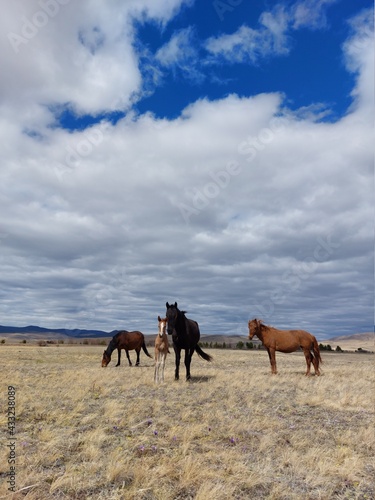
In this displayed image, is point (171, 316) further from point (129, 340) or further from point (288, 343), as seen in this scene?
point (129, 340)

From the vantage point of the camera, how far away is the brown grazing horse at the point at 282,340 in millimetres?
20484

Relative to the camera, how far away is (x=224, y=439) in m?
8.49

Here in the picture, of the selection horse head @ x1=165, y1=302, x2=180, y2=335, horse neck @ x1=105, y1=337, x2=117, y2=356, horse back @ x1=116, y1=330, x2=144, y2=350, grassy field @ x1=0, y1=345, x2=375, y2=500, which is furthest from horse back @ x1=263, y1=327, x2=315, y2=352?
horse neck @ x1=105, y1=337, x2=117, y2=356

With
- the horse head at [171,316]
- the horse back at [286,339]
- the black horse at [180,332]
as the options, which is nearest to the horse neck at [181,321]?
the black horse at [180,332]

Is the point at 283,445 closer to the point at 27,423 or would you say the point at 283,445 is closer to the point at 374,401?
the point at 27,423

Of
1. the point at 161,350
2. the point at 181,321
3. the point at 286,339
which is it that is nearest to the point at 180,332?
the point at 181,321

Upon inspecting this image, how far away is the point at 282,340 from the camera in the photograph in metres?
20.6

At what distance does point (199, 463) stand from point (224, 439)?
201 centimetres

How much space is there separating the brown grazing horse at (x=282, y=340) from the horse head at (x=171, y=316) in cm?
596

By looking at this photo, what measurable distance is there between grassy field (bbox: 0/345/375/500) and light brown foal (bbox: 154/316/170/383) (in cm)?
173

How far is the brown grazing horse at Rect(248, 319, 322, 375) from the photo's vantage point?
67.2 ft

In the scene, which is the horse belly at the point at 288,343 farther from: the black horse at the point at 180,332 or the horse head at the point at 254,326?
the black horse at the point at 180,332

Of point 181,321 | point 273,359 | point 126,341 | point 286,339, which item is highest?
point 181,321

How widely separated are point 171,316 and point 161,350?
1668 mm
